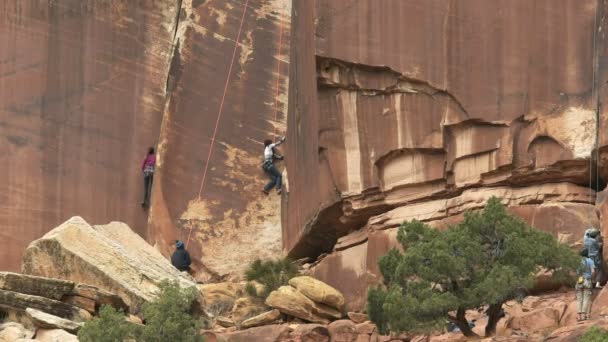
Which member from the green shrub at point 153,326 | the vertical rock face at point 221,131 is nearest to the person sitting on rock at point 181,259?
the vertical rock face at point 221,131

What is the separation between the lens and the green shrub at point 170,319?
3272cm

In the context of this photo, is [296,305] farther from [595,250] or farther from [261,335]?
[595,250]

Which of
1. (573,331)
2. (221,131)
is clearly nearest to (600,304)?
(573,331)

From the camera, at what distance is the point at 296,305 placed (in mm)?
35406

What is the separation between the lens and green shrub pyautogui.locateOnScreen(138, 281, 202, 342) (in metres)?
32.7

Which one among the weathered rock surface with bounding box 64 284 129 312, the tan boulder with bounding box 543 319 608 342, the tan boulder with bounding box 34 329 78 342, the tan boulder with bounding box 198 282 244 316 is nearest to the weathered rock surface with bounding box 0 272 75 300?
the weathered rock surface with bounding box 64 284 129 312

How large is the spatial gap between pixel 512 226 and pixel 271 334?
5.01 metres

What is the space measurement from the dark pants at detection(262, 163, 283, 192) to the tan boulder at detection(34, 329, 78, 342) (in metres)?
9.97

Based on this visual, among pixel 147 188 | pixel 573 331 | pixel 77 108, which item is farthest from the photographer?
pixel 77 108

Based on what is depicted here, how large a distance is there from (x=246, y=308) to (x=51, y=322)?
3993 mm

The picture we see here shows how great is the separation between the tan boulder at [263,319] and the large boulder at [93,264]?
1946mm

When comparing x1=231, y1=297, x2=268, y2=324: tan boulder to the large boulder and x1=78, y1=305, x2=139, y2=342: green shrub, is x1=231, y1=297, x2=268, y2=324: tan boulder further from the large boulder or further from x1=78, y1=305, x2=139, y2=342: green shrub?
x1=78, y1=305, x2=139, y2=342: green shrub

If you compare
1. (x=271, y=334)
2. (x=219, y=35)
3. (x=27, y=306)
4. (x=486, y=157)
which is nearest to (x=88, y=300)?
(x=27, y=306)

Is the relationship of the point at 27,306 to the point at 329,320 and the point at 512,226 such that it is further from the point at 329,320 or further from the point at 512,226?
the point at 512,226
